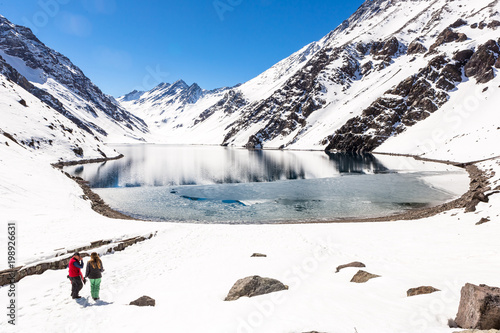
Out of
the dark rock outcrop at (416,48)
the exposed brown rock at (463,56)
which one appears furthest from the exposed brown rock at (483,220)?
the dark rock outcrop at (416,48)

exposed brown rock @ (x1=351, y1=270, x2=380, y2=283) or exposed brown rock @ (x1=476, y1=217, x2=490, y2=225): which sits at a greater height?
exposed brown rock @ (x1=476, y1=217, x2=490, y2=225)

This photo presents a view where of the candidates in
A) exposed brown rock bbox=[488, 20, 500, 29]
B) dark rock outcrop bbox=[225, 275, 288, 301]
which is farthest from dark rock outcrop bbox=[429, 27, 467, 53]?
dark rock outcrop bbox=[225, 275, 288, 301]

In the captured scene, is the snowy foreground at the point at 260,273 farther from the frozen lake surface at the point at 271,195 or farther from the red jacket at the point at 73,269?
the frozen lake surface at the point at 271,195

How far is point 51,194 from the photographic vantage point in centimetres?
3381

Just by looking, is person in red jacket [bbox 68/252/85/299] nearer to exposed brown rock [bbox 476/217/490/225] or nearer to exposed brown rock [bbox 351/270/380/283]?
exposed brown rock [bbox 351/270/380/283]

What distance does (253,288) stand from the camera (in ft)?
36.3

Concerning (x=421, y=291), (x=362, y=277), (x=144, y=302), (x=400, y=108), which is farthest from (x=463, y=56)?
(x=144, y=302)

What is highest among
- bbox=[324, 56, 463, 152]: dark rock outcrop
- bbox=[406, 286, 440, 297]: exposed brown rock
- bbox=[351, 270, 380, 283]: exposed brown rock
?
bbox=[324, 56, 463, 152]: dark rock outcrop

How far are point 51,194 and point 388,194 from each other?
4958 cm

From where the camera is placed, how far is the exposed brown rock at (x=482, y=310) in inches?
259

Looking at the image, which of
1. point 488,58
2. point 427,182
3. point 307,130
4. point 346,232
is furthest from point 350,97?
point 346,232

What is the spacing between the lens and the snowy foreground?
8.52 m

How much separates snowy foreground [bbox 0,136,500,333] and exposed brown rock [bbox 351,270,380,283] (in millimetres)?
560

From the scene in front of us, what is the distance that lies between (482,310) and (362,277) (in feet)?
19.0
